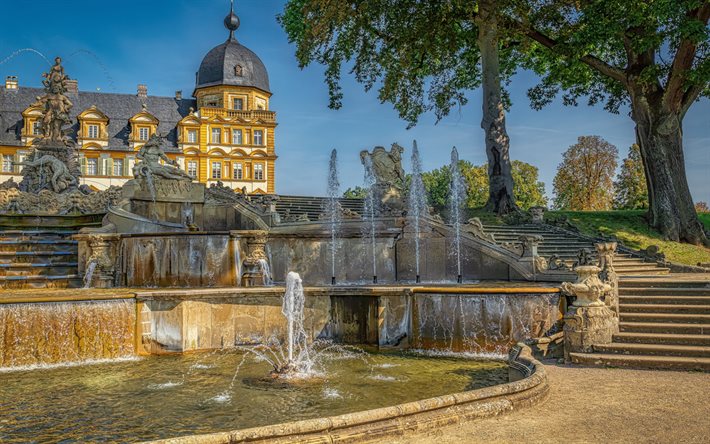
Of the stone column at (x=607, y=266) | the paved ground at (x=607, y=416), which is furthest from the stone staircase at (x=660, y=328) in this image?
the paved ground at (x=607, y=416)

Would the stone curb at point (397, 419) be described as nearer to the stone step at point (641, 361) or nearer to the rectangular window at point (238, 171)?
the stone step at point (641, 361)

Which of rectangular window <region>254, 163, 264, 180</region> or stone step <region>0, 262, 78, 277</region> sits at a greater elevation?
rectangular window <region>254, 163, 264, 180</region>

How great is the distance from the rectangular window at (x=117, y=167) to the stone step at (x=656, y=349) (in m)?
64.4

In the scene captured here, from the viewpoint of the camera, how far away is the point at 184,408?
731cm

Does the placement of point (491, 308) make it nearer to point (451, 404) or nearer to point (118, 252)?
point (451, 404)

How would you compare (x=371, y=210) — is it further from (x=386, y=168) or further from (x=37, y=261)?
(x=37, y=261)

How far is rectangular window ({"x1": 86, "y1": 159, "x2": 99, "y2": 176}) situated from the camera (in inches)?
2547

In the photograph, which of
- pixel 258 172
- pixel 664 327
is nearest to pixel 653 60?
pixel 664 327

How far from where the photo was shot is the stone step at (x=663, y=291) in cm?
1114

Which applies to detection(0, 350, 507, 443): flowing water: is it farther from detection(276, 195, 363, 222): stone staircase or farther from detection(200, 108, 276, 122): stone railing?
detection(200, 108, 276, 122): stone railing

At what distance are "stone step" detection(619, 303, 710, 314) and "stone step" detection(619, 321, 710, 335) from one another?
49 cm

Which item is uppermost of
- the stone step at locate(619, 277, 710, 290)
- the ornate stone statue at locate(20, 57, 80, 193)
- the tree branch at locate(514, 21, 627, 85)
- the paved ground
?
the tree branch at locate(514, 21, 627, 85)

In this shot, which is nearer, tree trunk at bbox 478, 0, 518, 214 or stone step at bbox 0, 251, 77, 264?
stone step at bbox 0, 251, 77, 264

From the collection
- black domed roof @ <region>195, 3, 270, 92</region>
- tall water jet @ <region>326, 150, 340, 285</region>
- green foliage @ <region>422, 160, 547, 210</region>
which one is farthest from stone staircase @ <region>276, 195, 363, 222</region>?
black domed roof @ <region>195, 3, 270, 92</region>
